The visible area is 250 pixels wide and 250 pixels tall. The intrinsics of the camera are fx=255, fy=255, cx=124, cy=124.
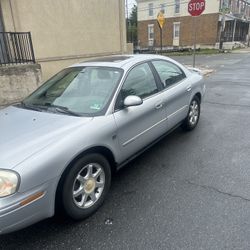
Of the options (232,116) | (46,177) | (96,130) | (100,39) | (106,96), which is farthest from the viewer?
(100,39)

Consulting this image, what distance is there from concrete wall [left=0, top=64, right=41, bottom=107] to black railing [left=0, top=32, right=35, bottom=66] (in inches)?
21.4

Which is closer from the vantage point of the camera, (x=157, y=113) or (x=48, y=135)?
(x=48, y=135)

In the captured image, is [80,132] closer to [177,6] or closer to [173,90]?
[173,90]

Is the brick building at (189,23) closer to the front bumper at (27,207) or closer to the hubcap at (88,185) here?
the hubcap at (88,185)

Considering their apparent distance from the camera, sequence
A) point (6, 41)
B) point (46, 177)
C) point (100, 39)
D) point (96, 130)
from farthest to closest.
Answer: point (100, 39) < point (6, 41) < point (96, 130) < point (46, 177)

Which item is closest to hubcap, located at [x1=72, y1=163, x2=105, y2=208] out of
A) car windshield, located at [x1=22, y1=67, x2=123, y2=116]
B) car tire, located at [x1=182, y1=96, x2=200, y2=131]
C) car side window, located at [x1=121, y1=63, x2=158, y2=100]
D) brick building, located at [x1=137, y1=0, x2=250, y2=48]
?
car windshield, located at [x1=22, y1=67, x2=123, y2=116]

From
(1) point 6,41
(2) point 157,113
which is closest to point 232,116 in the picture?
(2) point 157,113

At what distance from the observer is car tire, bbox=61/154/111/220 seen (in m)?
2.38

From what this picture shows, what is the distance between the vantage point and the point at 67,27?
30.3ft

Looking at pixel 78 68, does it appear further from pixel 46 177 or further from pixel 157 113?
pixel 46 177

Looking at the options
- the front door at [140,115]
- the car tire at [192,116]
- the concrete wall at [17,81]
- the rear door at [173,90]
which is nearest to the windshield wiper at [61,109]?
the front door at [140,115]

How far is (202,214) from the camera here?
264 centimetres

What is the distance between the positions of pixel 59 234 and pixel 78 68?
85.5 inches

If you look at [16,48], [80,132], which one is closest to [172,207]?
[80,132]
